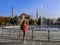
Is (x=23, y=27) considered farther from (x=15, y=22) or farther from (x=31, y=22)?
(x=31, y=22)

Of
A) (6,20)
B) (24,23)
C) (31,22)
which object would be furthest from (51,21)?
(24,23)

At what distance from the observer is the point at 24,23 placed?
1089cm

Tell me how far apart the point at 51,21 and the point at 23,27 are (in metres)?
167

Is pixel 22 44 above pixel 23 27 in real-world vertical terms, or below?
below

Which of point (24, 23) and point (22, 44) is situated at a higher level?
point (24, 23)

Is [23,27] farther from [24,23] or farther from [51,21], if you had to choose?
[51,21]

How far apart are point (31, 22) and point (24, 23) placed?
144118mm

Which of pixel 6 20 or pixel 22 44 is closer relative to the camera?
pixel 22 44

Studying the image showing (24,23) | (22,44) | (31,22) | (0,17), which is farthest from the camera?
(0,17)

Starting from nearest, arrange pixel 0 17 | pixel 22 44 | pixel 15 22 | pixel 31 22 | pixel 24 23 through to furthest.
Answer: pixel 22 44 → pixel 24 23 → pixel 15 22 → pixel 31 22 → pixel 0 17

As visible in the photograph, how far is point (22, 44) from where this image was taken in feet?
32.9

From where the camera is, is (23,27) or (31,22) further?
(31,22)

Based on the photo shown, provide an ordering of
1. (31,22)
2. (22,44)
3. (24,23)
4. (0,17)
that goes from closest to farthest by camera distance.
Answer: (22,44)
(24,23)
(31,22)
(0,17)

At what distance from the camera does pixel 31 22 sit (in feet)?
509
